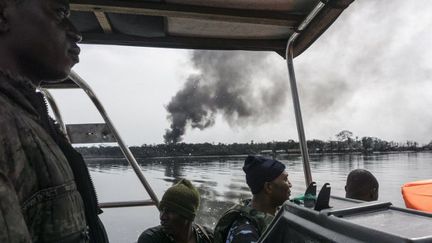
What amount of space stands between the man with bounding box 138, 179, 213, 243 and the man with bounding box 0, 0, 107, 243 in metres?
1.57

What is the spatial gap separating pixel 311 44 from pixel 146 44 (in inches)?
51.7

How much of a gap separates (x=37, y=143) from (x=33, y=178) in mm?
96

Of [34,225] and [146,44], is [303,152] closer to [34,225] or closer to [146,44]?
[146,44]

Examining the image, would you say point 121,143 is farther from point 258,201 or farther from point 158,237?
point 258,201

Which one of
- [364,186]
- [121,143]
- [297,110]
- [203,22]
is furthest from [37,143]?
[364,186]

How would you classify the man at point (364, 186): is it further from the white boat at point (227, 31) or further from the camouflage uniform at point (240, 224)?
the camouflage uniform at point (240, 224)

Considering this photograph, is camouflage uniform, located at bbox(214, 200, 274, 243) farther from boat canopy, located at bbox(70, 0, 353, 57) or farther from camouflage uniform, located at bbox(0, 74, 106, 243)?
boat canopy, located at bbox(70, 0, 353, 57)

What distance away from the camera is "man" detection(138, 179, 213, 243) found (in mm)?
2744

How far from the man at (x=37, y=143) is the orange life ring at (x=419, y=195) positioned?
246 centimetres

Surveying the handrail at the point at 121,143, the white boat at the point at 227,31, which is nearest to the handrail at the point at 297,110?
the white boat at the point at 227,31

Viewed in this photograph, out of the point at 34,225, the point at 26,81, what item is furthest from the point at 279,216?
the point at 26,81

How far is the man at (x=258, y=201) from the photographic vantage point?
7.39 ft

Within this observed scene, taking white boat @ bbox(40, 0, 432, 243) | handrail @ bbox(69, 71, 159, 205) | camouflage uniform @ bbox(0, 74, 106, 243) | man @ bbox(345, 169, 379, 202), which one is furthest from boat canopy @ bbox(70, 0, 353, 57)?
camouflage uniform @ bbox(0, 74, 106, 243)

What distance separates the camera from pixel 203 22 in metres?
2.68
